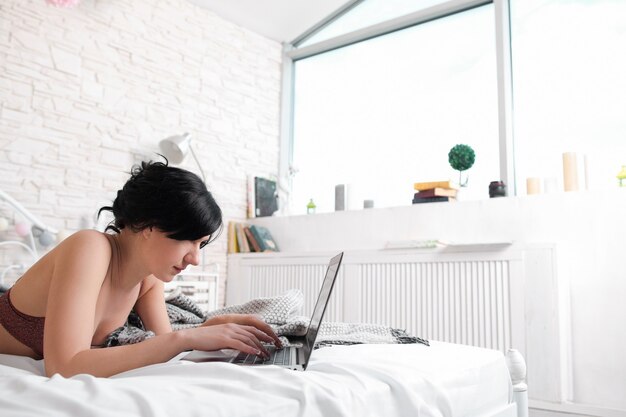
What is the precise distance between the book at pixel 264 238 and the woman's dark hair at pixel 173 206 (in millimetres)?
2668

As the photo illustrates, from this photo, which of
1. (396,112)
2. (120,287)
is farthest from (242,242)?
(120,287)

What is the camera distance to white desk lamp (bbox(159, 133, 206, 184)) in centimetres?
349

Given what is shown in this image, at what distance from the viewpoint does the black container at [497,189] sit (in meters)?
3.09

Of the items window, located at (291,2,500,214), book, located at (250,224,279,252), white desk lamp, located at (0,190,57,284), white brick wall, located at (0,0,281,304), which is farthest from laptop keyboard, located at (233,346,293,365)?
book, located at (250,224,279,252)

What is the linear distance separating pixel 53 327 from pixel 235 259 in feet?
9.80

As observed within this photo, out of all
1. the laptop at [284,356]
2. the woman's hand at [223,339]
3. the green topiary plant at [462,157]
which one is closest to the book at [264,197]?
the green topiary plant at [462,157]

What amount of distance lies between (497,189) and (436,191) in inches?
12.9

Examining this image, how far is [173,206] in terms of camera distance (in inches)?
45.8

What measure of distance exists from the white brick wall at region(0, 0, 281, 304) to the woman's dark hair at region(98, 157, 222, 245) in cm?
210

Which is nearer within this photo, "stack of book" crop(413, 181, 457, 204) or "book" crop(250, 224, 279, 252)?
"stack of book" crop(413, 181, 457, 204)

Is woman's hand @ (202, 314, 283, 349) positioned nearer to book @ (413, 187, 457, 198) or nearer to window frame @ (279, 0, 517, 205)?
book @ (413, 187, 457, 198)

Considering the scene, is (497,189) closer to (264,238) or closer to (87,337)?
(264,238)

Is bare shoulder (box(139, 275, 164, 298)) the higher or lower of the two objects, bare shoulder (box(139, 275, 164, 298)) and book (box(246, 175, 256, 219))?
the lower

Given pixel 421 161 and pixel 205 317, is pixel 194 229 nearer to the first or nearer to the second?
pixel 205 317
